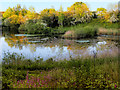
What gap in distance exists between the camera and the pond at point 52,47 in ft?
17.5

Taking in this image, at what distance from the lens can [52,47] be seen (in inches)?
240

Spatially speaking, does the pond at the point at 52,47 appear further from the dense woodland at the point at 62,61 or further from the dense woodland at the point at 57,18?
the dense woodland at the point at 57,18

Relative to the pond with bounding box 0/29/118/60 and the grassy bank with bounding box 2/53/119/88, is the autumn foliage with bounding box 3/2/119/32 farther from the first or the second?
the grassy bank with bounding box 2/53/119/88

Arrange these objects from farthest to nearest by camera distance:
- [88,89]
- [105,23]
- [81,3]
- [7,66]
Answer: [105,23] < [81,3] < [7,66] < [88,89]

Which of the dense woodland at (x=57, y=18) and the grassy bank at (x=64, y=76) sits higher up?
the dense woodland at (x=57, y=18)

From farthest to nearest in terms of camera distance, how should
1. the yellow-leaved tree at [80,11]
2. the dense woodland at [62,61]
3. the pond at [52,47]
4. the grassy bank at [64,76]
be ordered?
1. the yellow-leaved tree at [80,11]
2. the pond at [52,47]
3. the dense woodland at [62,61]
4. the grassy bank at [64,76]

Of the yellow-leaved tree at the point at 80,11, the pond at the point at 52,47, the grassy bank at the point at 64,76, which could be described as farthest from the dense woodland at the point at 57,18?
the grassy bank at the point at 64,76

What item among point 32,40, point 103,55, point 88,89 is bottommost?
point 88,89

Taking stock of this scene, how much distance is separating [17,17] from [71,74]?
399cm

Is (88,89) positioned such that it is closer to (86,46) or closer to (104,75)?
(104,75)

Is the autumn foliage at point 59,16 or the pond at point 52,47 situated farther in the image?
the autumn foliage at point 59,16

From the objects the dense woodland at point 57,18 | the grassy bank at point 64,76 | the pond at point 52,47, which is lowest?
the grassy bank at point 64,76

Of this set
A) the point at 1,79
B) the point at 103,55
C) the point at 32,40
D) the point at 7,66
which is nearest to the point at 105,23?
the point at 103,55

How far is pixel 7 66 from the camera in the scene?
14.8 ft
